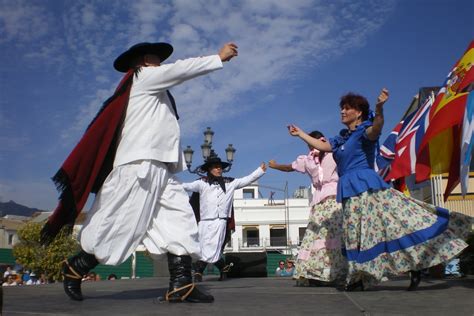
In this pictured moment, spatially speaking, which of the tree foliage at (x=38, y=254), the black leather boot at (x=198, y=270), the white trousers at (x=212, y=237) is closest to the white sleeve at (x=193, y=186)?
the white trousers at (x=212, y=237)

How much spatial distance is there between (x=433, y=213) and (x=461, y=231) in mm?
288

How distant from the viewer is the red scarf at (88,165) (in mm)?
3781

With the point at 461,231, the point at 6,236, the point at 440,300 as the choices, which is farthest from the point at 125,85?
the point at 6,236

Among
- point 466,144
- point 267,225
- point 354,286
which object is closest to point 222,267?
point 354,286

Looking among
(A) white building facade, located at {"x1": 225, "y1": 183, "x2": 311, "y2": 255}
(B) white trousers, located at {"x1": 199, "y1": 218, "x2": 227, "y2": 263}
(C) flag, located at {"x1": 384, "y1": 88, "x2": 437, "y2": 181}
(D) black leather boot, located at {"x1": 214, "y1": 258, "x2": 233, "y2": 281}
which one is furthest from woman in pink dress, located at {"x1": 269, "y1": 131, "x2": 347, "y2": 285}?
(A) white building facade, located at {"x1": 225, "y1": 183, "x2": 311, "y2": 255}

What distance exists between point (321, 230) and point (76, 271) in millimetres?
3057

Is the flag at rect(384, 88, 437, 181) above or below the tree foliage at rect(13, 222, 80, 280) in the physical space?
above

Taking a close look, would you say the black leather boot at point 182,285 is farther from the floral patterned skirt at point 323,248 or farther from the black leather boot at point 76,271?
the floral patterned skirt at point 323,248

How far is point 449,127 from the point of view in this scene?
549 centimetres

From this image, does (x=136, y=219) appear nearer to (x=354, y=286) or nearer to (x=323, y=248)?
(x=354, y=286)

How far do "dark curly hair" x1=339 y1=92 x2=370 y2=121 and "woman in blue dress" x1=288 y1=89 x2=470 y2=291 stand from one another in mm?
174

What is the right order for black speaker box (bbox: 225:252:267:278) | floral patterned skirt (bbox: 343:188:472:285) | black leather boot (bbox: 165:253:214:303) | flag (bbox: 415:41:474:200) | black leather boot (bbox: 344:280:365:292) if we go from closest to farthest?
1. black leather boot (bbox: 165:253:214:303)
2. floral patterned skirt (bbox: 343:188:472:285)
3. black leather boot (bbox: 344:280:365:292)
4. flag (bbox: 415:41:474:200)
5. black speaker box (bbox: 225:252:267:278)

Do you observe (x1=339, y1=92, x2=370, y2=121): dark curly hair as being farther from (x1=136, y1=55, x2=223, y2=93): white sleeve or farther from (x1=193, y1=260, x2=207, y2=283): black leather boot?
(x1=193, y1=260, x2=207, y2=283): black leather boot

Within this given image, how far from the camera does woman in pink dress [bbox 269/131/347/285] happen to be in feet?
18.2
